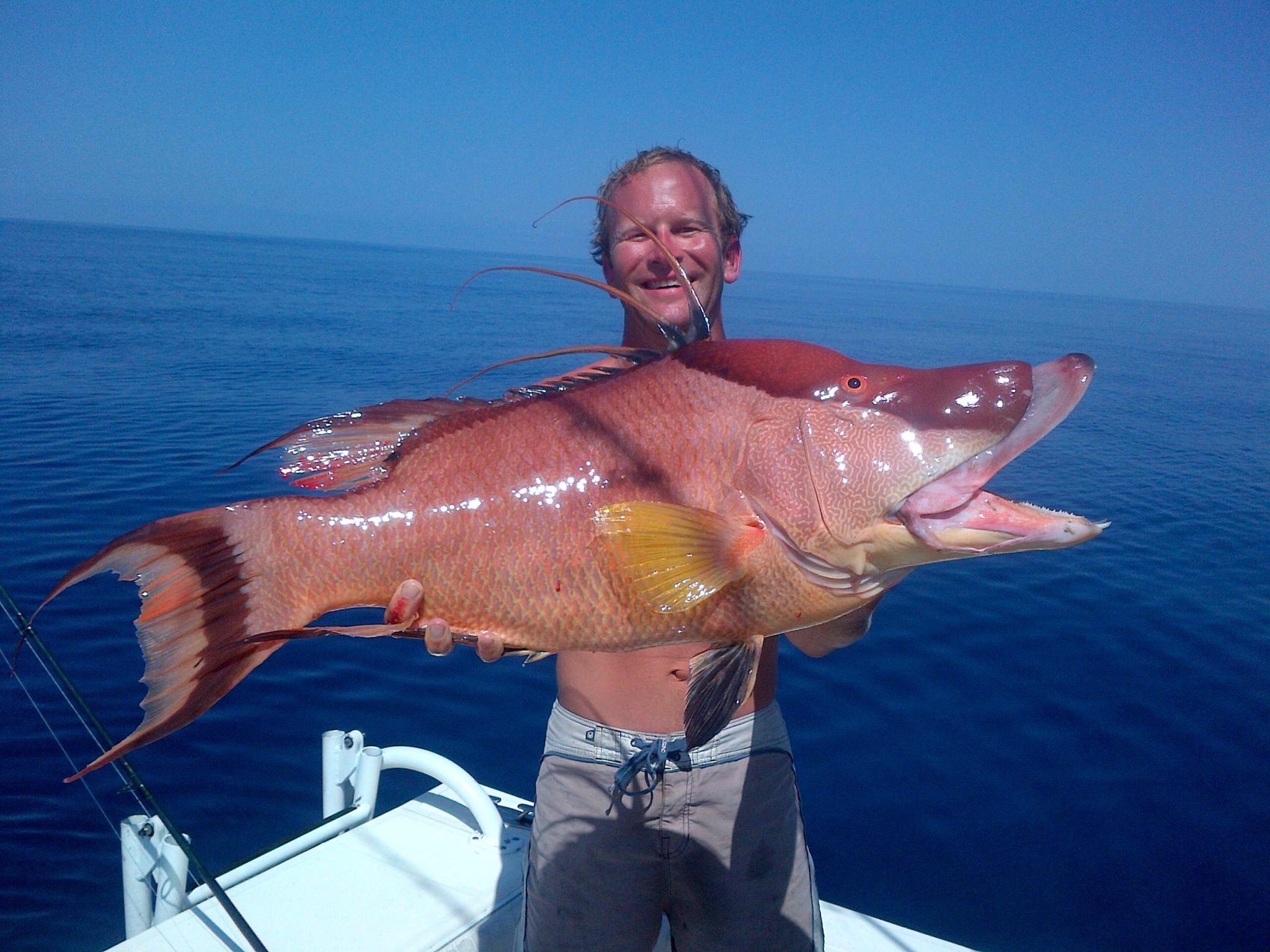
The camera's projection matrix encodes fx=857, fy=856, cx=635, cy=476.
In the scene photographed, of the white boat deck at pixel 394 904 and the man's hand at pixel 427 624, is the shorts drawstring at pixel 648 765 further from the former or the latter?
the white boat deck at pixel 394 904

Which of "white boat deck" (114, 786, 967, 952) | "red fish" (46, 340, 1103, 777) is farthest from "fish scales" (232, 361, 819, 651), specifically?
"white boat deck" (114, 786, 967, 952)

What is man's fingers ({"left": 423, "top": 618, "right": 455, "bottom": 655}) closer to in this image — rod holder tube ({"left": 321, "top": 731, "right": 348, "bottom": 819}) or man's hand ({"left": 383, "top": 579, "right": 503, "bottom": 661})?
man's hand ({"left": 383, "top": 579, "right": 503, "bottom": 661})

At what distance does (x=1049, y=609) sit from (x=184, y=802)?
860 centimetres

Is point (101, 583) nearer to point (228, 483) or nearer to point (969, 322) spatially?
point (228, 483)

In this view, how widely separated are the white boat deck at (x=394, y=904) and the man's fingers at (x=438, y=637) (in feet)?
5.98

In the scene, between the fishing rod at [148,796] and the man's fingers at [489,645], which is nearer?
the man's fingers at [489,645]

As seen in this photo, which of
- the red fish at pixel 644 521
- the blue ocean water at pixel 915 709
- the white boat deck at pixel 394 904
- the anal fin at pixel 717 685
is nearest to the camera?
the red fish at pixel 644 521

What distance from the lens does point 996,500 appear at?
1730mm

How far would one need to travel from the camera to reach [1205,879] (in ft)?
19.4

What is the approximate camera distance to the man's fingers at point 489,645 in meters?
1.88

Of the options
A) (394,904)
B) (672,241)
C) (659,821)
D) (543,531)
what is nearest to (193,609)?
(543,531)

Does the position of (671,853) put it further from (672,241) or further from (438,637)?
(672,241)

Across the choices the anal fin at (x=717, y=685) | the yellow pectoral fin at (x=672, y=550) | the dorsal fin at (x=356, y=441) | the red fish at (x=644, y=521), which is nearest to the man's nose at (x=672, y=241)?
the red fish at (x=644, y=521)

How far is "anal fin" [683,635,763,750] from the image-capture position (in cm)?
186
